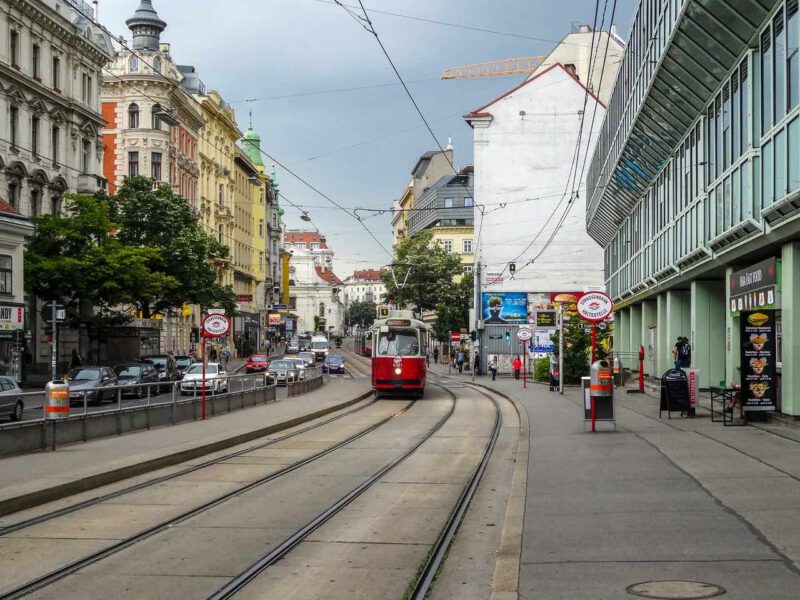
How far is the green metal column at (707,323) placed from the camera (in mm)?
29312

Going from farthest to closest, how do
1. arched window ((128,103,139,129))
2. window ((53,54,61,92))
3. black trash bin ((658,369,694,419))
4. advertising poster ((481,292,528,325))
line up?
arched window ((128,103,139,129))
advertising poster ((481,292,528,325))
window ((53,54,61,92))
black trash bin ((658,369,694,419))

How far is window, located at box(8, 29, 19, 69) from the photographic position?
48500mm

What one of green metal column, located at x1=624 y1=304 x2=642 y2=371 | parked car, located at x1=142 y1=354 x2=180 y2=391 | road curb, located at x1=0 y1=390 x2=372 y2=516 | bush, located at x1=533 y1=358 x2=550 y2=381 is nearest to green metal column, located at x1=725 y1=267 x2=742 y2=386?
road curb, located at x1=0 y1=390 x2=372 y2=516

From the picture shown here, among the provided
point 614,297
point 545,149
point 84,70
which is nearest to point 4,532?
point 614,297

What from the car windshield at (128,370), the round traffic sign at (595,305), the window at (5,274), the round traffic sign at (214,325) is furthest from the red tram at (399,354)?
the round traffic sign at (595,305)

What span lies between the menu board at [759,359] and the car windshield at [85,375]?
919 inches

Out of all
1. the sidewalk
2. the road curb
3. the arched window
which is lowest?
the road curb

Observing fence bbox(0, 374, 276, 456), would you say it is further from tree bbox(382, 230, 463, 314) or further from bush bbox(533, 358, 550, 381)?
tree bbox(382, 230, 463, 314)

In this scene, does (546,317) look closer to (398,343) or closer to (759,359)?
(398,343)

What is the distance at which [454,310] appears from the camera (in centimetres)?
9444

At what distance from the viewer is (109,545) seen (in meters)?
10.1

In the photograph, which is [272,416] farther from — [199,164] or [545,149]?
[199,164]

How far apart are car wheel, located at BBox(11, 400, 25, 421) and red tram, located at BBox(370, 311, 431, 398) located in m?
20.7

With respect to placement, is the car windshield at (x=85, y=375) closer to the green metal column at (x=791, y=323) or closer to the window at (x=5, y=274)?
the window at (x=5, y=274)
